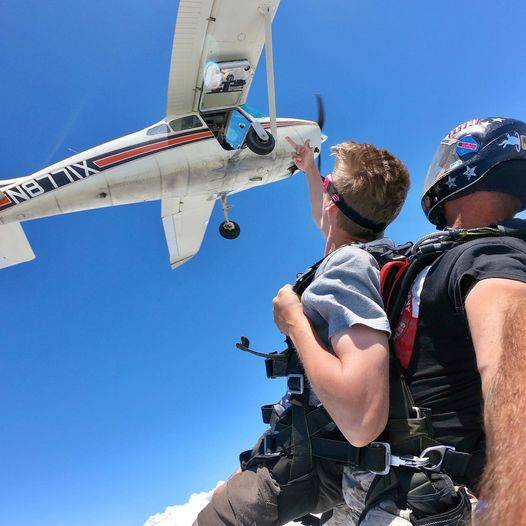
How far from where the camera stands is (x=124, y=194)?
11617 mm

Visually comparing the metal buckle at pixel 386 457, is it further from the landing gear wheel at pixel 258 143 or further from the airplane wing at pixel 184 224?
the airplane wing at pixel 184 224

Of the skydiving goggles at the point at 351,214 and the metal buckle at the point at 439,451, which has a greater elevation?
the skydiving goggles at the point at 351,214

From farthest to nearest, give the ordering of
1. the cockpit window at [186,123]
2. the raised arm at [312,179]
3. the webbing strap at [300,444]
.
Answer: the cockpit window at [186,123], the raised arm at [312,179], the webbing strap at [300,444]

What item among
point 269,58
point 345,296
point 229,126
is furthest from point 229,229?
point 345,296

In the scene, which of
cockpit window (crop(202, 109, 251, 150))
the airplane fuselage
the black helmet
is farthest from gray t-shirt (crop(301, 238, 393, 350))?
cockpit window (crop(202, 109, 251, 150))

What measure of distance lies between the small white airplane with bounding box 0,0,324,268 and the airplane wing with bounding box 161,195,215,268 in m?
2.15

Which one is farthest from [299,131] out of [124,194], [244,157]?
[124,194]

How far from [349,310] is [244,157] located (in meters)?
11.5

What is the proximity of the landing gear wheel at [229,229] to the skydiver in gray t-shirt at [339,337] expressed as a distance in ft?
42.9

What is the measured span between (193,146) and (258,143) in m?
1.89

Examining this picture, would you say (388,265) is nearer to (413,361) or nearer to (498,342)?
A: (413,361)

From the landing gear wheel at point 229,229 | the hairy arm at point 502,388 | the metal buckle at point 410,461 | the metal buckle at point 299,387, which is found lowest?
the metal buckle at point 410,461

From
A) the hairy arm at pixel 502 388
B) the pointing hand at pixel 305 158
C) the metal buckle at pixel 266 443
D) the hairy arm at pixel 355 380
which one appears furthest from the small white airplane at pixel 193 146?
the hairy arm at pixel 502 388

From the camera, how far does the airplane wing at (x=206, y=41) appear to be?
11156 millimetres
